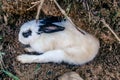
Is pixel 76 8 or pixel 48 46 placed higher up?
pixel 76 8

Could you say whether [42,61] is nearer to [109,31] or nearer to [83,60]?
[83,60]

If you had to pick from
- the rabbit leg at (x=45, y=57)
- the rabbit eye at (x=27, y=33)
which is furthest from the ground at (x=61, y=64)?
the rabbit eye at (x=27, y=33)

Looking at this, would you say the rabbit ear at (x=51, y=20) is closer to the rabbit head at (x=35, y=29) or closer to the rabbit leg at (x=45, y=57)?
the rabbit head at (x=35, y=29)

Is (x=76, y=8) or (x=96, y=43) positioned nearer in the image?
(x=76, y=8)

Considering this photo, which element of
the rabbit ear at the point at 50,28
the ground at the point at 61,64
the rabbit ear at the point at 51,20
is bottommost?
the ground at the point at 61,64

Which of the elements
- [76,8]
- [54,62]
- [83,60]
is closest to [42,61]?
[54,62]

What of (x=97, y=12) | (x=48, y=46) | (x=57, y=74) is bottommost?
(x=57, y=74)
